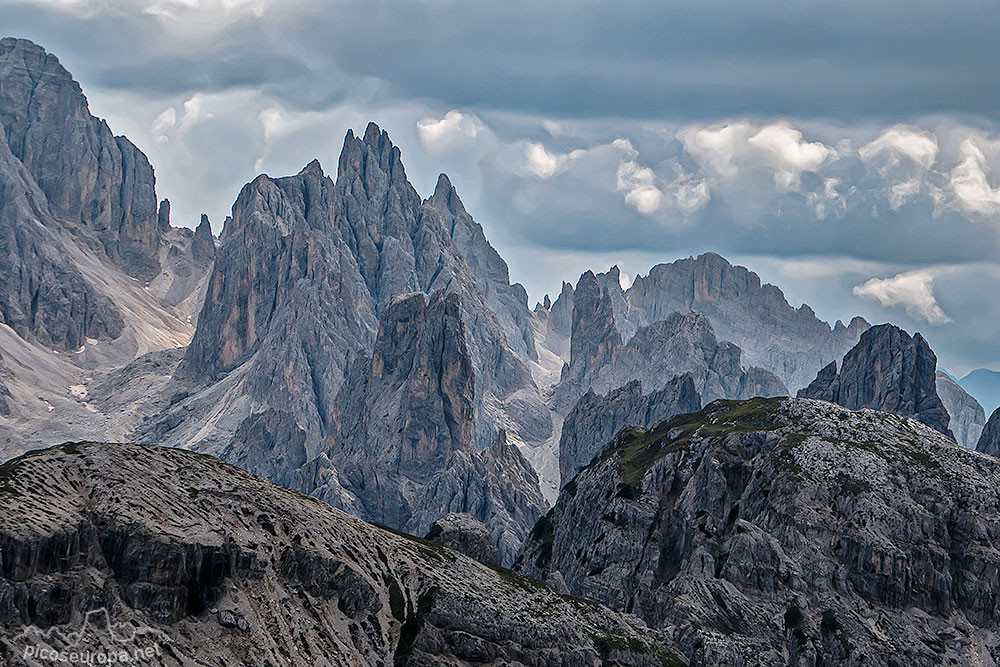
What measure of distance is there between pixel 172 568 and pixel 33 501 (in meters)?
20.9

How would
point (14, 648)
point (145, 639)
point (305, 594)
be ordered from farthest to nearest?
point (305, 594) < point (145, 639) < point (14, 648)

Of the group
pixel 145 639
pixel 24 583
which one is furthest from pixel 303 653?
pixel 24 583

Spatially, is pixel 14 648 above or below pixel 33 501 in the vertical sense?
below

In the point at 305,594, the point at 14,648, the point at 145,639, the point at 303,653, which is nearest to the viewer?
the point at 14,648

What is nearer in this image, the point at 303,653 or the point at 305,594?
the point at 303,653

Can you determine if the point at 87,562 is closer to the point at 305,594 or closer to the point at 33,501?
the point at 33,501

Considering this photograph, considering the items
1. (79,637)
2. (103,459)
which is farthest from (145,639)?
(103,459)

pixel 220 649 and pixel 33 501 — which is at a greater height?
pixel 33 501

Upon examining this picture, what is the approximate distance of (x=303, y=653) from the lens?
18725 cm

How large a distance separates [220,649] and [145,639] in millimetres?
10858

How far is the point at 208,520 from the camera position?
197 meters

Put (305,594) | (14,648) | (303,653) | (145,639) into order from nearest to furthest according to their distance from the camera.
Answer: (14,648), (145,639), (303,653), (305,594)

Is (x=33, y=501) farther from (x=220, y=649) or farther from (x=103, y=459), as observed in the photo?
(x=220, y=649)

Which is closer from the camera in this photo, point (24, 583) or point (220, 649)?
point (24, 583)
